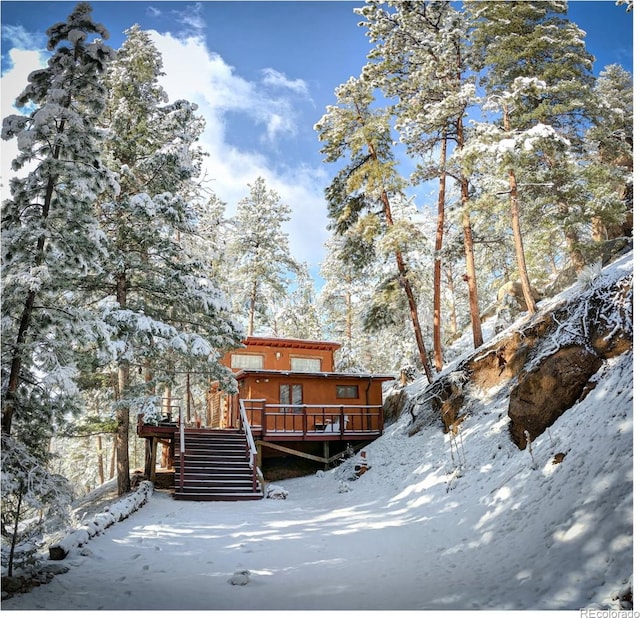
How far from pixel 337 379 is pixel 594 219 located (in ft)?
35.9

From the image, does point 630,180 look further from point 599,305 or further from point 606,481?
point 606,481

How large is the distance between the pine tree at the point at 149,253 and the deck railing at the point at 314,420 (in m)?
3.79

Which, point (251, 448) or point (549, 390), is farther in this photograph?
point (251, 448)

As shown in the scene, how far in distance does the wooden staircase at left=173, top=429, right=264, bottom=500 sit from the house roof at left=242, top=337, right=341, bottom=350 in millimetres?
6773

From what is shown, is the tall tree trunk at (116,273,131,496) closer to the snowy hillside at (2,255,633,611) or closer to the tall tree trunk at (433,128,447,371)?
the snowy hillside at (2,255,633,611)

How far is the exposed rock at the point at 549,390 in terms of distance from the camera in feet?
26.6

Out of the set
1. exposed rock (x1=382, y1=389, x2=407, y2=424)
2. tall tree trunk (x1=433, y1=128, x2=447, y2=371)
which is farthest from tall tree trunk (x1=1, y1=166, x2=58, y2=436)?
exposed rock (x1=382, y1=389, x2=407, y2=424)

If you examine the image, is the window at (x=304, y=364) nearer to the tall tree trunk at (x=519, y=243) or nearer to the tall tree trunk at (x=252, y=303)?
the tall tree trunk at (x=252, y=303)

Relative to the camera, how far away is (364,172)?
16.6 m

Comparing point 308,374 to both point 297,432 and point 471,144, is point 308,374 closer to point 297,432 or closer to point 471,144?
point 297,432

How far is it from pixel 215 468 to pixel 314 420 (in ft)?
16.6

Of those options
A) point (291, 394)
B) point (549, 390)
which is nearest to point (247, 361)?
point (291, 394)

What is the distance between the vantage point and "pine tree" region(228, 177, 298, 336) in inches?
979

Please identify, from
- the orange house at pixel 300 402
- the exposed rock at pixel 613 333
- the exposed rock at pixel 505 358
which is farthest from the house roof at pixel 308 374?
the exposed rock at pixel 613 333
